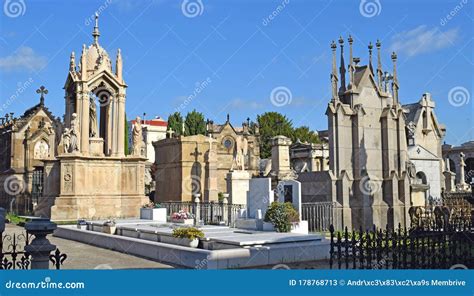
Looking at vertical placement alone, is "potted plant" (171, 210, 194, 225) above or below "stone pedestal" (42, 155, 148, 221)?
below

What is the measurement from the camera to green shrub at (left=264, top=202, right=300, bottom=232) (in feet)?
51.3

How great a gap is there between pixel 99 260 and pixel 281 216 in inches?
233

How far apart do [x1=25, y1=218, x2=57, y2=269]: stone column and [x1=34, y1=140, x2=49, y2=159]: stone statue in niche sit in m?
33.1

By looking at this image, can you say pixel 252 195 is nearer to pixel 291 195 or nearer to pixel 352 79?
pixel 291 195

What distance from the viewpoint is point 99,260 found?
41.5 ft

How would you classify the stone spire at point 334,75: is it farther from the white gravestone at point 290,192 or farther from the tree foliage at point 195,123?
the tree foliage at point 195,123

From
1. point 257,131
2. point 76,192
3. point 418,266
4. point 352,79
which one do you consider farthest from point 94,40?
point 257,131

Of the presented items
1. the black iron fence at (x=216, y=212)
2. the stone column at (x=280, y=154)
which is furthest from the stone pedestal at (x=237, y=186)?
the stone column at (x=280, y=154)

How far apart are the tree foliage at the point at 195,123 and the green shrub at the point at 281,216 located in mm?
59278

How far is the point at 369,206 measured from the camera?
19625 millimetres

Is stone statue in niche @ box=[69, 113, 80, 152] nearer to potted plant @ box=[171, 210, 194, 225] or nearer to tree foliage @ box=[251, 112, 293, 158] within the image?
potted plant @ box=[171, 210, 194, 225]

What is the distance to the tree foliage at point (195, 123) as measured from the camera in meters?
75.4

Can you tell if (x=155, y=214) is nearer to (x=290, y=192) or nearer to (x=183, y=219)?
(x=183, y=219)

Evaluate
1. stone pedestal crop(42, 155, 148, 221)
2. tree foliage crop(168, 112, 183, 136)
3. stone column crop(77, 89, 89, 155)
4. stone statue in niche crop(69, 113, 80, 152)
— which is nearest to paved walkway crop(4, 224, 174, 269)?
stone pedestal crop(42, 155, 148, 221)
